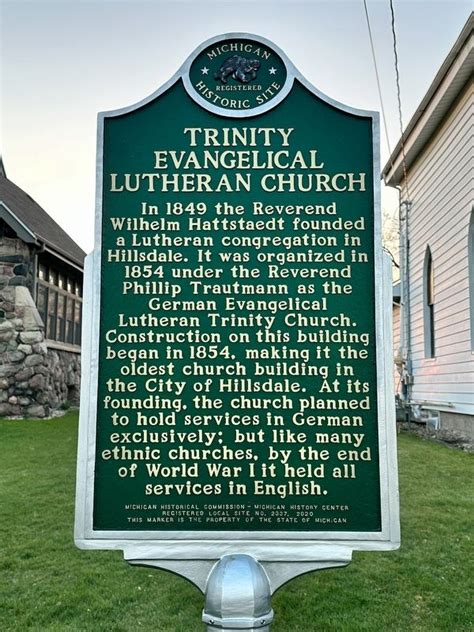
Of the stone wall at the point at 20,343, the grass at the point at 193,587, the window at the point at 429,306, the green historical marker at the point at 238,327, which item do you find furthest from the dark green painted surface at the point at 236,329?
the stone wall at the point at 20,343

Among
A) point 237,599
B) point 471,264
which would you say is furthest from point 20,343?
point 237,599

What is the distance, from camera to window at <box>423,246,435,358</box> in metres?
15.3

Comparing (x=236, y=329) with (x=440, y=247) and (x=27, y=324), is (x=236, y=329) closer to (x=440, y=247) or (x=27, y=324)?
(x=440, y=247)

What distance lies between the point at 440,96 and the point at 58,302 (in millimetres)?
13545

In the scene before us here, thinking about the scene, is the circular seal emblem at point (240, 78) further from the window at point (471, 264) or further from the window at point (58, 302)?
the window at point (58, 302)

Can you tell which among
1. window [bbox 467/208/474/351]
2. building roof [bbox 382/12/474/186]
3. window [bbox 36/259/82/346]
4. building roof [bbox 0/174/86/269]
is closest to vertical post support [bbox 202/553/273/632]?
window [bbox 467/208/474/351]

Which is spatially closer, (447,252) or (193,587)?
(193,587)

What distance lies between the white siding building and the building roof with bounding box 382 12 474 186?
0.06 feet

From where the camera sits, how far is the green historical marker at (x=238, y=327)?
10.8 feet

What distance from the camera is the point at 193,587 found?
484cm

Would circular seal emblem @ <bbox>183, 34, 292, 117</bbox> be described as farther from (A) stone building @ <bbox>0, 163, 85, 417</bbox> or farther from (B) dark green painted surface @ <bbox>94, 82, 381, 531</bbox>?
(A) stone building @ <bbox>0, 163, 85, 417</bbox>

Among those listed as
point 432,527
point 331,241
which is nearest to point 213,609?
point 331,241

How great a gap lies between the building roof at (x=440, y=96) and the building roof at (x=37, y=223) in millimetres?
10299

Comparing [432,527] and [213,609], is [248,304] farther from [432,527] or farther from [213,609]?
[432,527]
